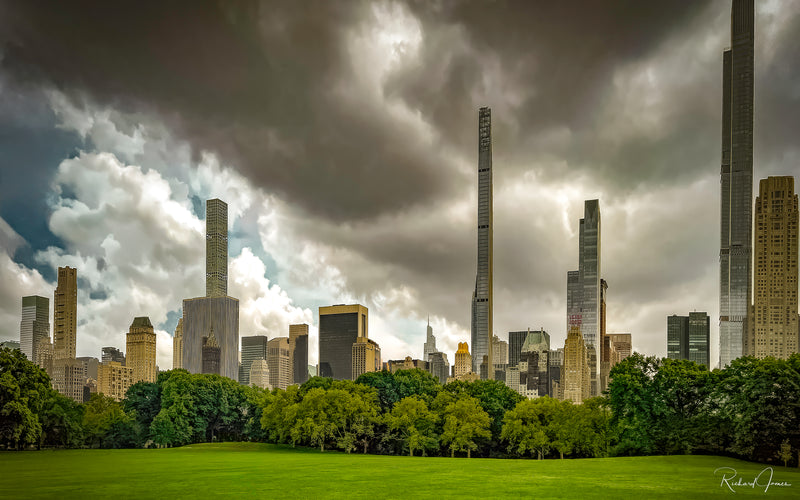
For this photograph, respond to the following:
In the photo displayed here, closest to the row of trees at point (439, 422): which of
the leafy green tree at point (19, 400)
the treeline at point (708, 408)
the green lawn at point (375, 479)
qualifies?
the treeline at point (708, 408)

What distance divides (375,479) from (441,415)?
38806mm

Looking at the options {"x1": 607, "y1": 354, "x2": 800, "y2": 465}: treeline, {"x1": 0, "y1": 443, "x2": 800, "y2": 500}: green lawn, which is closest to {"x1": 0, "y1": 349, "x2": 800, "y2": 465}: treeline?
{"x1": 607, "y1": 354, "x2": 800, "y2": 465}: treeline

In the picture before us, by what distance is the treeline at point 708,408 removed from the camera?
49.8m

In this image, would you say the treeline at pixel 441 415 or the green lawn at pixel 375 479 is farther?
the treeline at pixel 441 415

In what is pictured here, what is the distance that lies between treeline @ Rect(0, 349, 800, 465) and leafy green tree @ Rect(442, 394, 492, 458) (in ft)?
0.56

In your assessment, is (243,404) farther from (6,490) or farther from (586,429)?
(6,490)

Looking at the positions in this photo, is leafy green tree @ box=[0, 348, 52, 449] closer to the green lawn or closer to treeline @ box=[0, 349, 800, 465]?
treeline @ box=[0, 349, 800, 465]

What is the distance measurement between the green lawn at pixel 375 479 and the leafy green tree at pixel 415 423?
23977 millimetres

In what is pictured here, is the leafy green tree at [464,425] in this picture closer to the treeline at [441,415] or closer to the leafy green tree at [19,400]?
the treeline at [441,415]

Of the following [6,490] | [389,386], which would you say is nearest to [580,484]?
[6,490]

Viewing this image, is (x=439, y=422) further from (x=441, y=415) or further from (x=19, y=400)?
(x=19, y=400)

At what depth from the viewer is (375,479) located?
37688 millimetres

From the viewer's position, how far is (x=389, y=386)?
8962 centimetres

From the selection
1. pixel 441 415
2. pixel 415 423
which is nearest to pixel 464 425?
pixel 441 415
